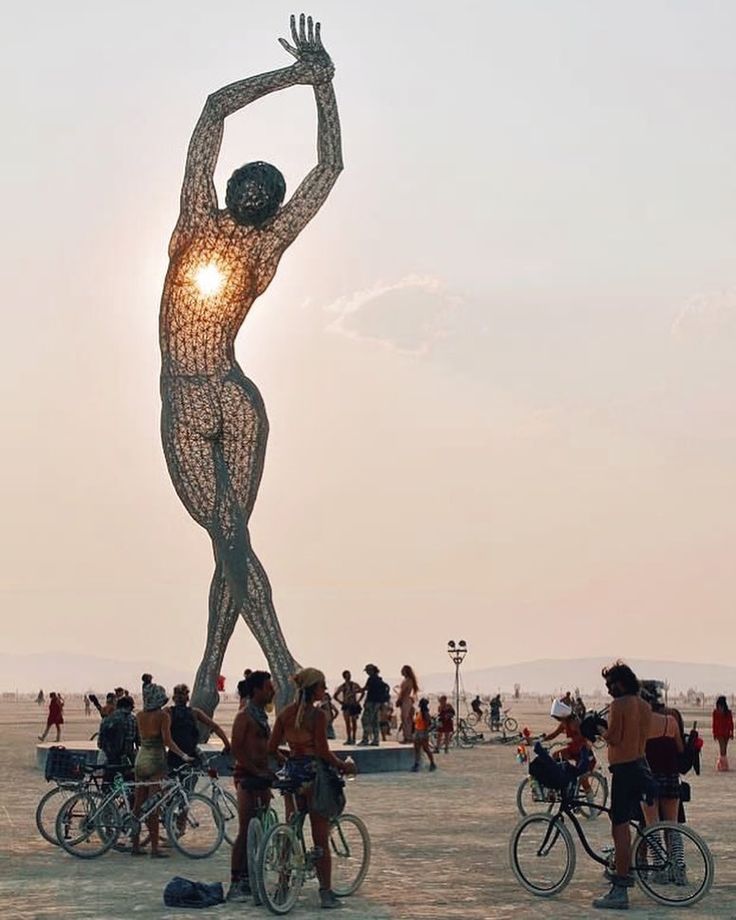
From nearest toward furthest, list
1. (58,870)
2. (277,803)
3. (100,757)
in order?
(58,870), (100,757), (277,803)

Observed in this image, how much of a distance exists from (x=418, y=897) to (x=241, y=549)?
1025 cm

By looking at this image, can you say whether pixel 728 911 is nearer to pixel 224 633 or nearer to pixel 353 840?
pixel 353 840

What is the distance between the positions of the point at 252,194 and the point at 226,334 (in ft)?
5.70

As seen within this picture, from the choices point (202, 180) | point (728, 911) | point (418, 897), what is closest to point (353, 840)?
point (418, 897)

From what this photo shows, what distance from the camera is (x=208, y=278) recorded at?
18469mm

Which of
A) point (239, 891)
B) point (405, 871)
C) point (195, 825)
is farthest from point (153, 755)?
point (239, 891)

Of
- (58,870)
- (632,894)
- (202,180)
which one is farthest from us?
(202,180)

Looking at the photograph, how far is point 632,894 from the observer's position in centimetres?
909

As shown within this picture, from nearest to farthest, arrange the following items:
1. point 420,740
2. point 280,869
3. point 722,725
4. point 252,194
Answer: point 280,869 < point 252,194 < point 420,740 < point 722,725

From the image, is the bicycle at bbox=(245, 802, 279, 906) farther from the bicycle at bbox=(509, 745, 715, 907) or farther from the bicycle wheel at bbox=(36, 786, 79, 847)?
the bicycle wheel at bbox=(36, 786, 79, 847)

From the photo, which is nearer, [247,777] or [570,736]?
[247,777]

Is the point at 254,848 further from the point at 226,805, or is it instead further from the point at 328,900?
the point at 226,805

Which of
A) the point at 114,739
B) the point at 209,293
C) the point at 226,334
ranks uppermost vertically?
the point at 209,293

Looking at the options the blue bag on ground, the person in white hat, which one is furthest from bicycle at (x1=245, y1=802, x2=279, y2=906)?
the person in white hat
